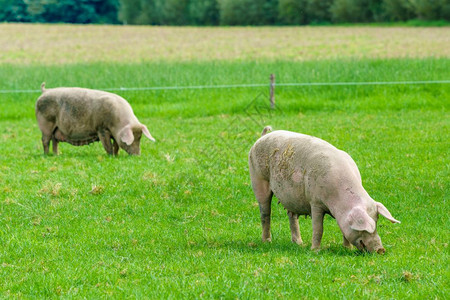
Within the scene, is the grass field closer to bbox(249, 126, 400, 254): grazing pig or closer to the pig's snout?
the pig's snout

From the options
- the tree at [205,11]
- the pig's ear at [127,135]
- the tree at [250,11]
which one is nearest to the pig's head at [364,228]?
the pig's ear at [127,135]

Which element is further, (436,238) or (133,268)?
(436,238)

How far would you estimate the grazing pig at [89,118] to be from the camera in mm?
13750

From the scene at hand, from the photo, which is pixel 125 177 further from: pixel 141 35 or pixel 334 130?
pixel 141 35

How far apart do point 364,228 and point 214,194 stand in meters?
4.25

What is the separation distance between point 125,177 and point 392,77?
11.9 m

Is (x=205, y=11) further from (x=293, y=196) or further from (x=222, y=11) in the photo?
(x=293, y=196)

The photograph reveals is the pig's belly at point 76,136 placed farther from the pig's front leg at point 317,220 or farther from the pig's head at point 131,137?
the pig's front leg at point 317,220

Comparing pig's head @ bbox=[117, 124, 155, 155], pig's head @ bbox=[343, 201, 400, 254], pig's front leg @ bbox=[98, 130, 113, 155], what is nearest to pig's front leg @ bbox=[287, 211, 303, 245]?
pig's head @ bbox=[343, 201, 400, 254]

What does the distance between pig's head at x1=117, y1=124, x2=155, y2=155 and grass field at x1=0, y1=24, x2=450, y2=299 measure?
285mm

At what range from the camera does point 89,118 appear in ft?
45.4

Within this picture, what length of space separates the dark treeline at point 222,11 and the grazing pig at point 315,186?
189 ft

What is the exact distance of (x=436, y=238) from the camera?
309 inches

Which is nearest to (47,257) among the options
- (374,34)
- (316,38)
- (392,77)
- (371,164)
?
(371,164)
